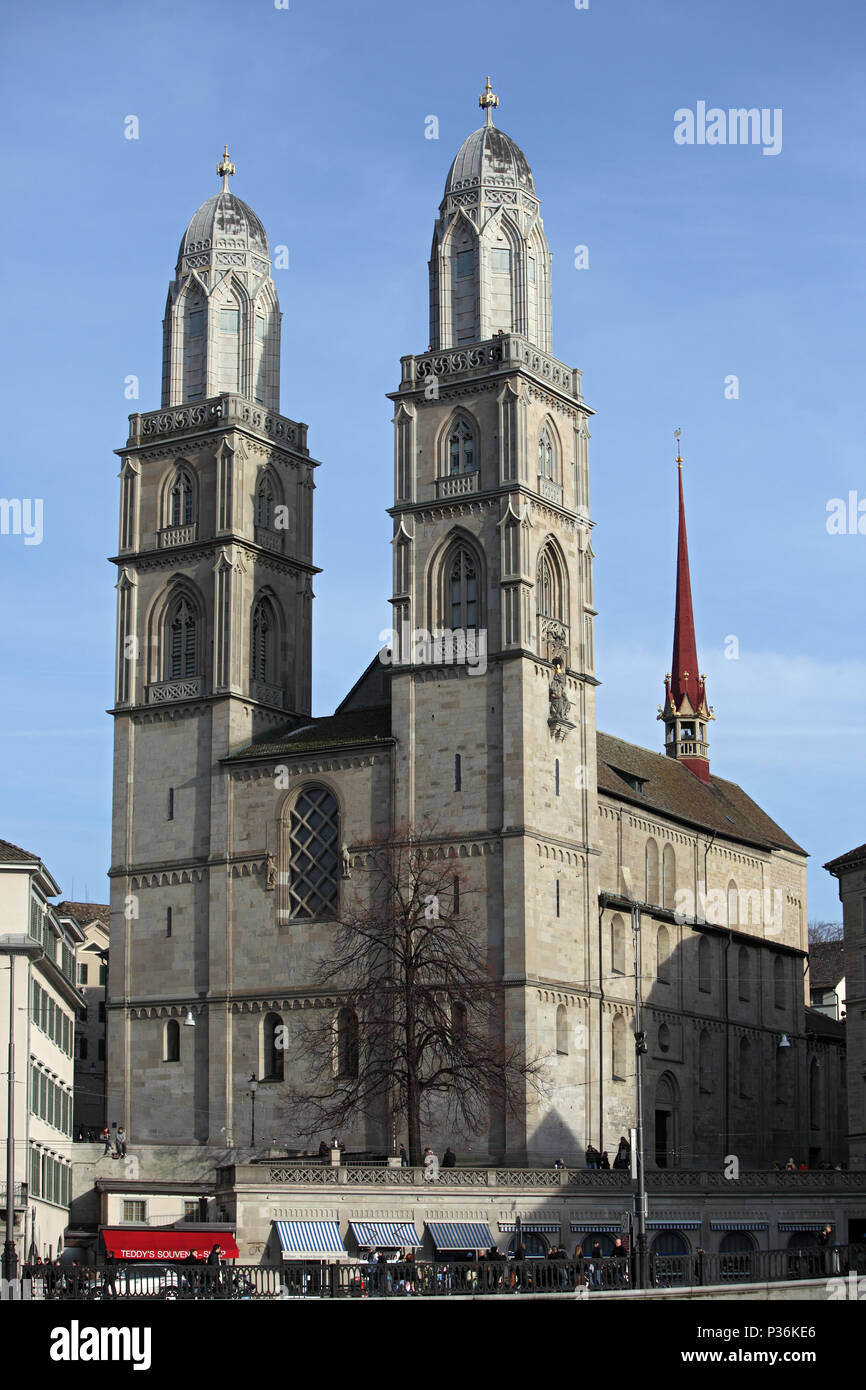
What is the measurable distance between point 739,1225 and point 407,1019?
37.9 ft

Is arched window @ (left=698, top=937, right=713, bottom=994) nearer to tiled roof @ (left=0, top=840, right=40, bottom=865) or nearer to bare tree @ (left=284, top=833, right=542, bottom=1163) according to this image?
bare tree @ (left=284, top=833, right=542, bottom=1163)

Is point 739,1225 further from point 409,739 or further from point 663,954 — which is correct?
point 663,954

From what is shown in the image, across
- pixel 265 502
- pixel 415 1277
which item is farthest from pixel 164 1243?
pixel 265 502

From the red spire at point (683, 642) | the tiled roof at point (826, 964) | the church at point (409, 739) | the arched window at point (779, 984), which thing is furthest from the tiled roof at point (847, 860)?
the tiled roof at point (826, 964)

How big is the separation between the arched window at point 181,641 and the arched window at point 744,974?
26.0 meters

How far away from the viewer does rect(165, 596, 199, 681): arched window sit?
82938mm

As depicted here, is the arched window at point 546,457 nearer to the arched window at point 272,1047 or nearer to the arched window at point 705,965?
the arched window at point 272,1047

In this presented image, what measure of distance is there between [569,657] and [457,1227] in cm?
2363

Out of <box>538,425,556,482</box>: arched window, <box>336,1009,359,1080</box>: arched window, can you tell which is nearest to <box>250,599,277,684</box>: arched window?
<box>538,425,556,482</box>: arched window

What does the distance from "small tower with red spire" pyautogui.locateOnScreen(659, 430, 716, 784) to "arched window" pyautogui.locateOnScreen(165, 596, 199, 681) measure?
32.2 m

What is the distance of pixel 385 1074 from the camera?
6919cm

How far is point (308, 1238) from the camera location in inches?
2250
